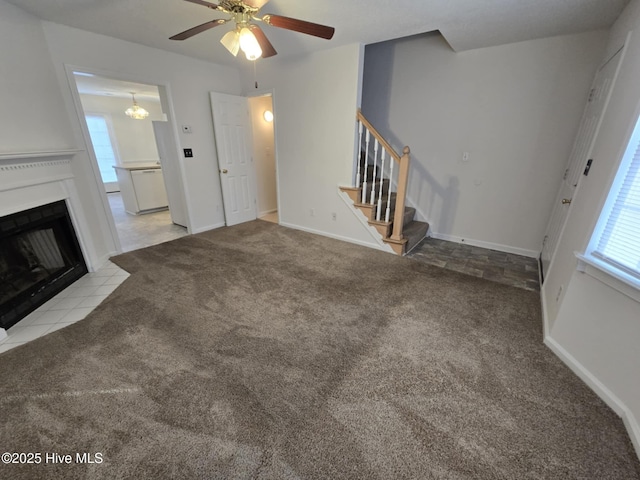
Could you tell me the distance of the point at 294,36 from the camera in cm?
288

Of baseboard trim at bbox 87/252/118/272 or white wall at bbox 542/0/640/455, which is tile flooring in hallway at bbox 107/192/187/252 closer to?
baseboard trim at bbox 87/252/118/272

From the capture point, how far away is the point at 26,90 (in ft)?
7.73

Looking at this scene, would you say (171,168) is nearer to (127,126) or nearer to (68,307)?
(68,307)

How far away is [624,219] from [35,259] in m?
4.52

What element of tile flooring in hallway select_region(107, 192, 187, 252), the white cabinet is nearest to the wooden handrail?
tile flooring in hallway select_region(107, 192, 187, 252)

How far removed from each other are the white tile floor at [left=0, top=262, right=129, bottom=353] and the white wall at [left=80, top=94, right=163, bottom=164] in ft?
16.7

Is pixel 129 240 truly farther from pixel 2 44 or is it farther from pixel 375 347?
pixel 375 347

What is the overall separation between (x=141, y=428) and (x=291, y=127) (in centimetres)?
373

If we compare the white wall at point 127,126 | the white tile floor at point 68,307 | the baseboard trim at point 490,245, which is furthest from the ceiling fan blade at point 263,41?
the white wall at point 127,126

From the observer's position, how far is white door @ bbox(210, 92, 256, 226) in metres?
4.05

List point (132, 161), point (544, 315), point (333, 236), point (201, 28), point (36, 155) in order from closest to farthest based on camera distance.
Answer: point (201, 28) → point (544, 315) → point (36, 155) → point (333, 236) → point (132, 161)

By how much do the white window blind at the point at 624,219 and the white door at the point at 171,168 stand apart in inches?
179

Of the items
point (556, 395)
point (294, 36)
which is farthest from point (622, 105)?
point (294, 36)

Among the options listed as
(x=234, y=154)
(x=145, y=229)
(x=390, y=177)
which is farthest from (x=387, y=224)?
(x=145, y=229)
